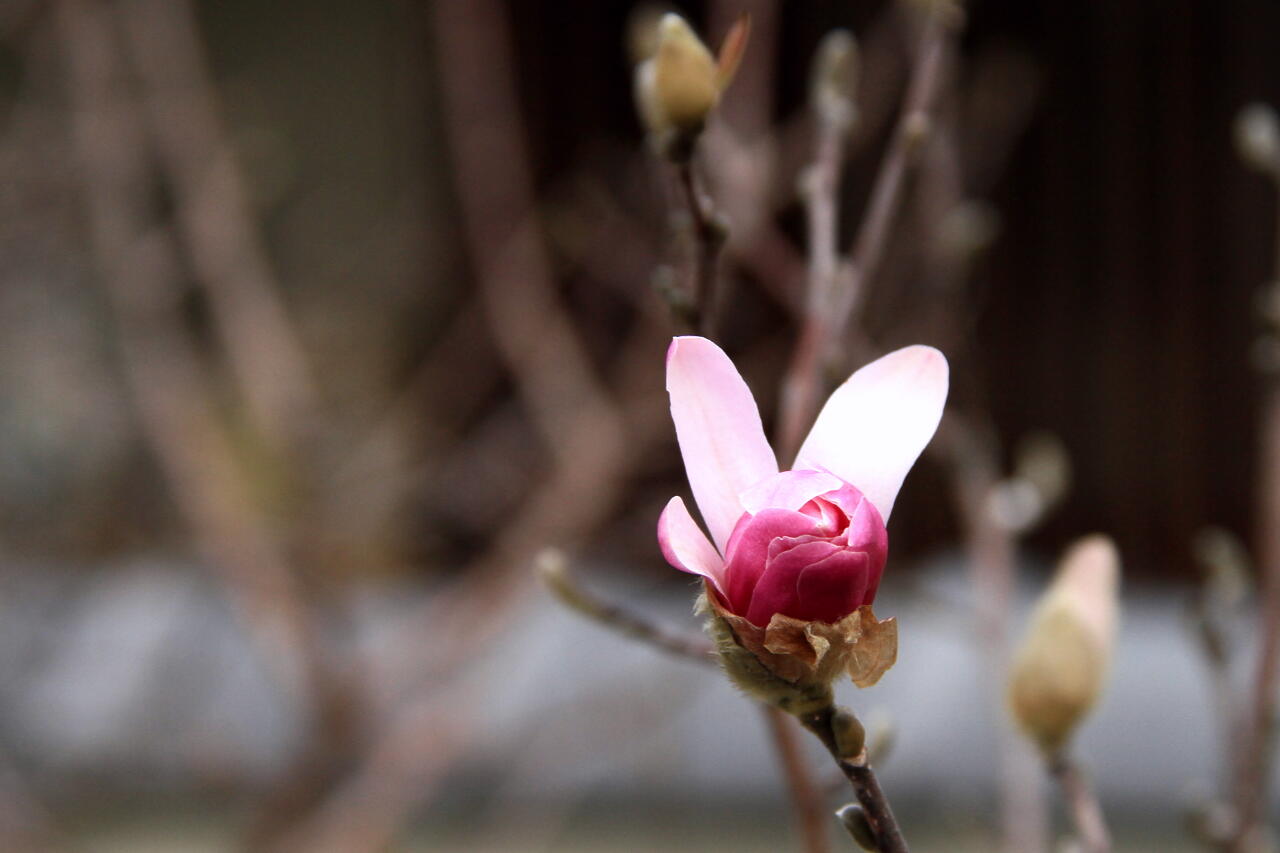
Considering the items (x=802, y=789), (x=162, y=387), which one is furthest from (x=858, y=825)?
(x=162, y=387)

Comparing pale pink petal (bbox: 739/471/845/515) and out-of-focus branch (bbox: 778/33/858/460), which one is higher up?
out-of-focus branch (bbox: 778/33/858/460)

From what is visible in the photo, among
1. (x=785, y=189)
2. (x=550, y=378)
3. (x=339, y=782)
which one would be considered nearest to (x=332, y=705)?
(x=339, y=782)

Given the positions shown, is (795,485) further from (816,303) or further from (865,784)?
(816,303)

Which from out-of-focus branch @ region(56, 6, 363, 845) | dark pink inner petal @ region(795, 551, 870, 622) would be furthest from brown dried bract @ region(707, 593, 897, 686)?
out-of-focus branch @ region(56, 6, 363, 845)

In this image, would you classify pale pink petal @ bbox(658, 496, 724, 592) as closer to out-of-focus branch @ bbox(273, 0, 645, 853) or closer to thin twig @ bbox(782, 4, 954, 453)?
thin twig @ bbox(782, 4, 954, 453)

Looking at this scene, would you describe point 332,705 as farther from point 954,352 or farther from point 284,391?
point 954,352

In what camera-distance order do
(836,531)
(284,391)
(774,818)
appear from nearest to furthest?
1. (836,531)
2. (284,391)
3. (774,818)

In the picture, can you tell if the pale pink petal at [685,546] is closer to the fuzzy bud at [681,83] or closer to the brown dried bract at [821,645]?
the brown dried bract at [821,645]
